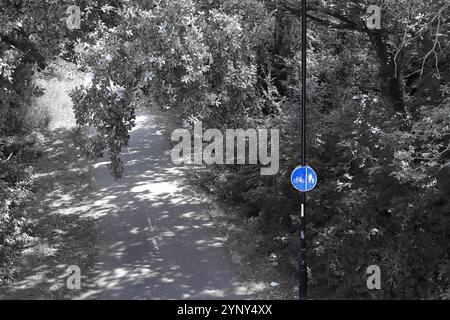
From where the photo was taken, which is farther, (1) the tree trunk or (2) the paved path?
(1) the tree trunk

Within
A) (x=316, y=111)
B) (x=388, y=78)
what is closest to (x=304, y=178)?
(x=316, y=111)

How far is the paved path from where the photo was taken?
37.4 ft

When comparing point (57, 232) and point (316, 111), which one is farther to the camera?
point (57, 232)

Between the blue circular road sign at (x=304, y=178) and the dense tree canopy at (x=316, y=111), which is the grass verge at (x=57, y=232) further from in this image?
the blue circular road sign at (x=304, y=178)

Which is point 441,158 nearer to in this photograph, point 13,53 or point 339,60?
point 339,60

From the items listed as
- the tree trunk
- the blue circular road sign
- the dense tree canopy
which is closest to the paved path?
the dense tree canopy

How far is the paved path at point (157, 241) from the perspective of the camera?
37.4ft

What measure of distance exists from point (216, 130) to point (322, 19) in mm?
4707

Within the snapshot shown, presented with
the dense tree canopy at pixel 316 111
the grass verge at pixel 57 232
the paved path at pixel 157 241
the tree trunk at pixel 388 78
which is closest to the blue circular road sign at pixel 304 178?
the dense tree canopy at pixel 316 111

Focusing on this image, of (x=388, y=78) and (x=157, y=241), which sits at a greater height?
(x=388, y=78)

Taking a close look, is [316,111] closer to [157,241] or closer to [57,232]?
[157,241]

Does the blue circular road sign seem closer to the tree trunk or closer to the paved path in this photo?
the paved path

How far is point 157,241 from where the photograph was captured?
13922 millimetres
